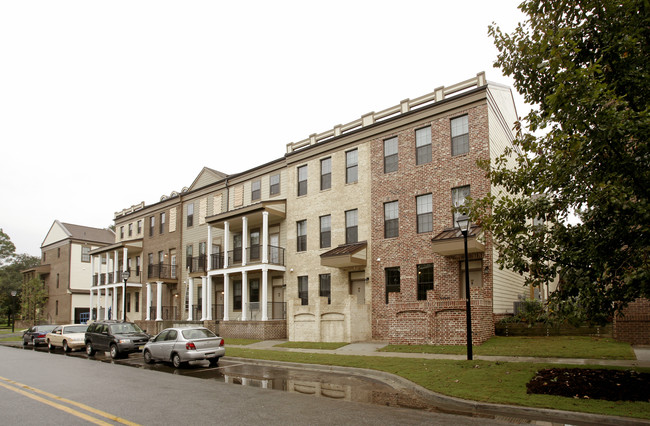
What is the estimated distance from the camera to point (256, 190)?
30.7 meters

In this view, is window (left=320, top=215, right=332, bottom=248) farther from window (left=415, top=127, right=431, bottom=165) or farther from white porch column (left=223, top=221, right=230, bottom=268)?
white porch column (left=223, top=221, right=230, bottom=268)

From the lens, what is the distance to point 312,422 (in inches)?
315

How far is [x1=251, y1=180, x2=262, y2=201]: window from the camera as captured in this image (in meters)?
30.5

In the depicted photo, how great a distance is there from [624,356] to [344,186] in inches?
594

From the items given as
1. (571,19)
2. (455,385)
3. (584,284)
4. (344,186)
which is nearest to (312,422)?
(455,385)

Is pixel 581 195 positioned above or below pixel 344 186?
below

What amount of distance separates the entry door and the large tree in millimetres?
13384

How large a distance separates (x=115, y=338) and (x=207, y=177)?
1721 centimetres

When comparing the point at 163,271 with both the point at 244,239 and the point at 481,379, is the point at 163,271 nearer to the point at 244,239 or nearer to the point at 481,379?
the point at 244,239

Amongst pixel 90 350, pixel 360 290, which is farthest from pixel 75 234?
pixel 360 290

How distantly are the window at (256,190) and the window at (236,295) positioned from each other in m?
5.78

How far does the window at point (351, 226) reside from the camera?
79.3 feet

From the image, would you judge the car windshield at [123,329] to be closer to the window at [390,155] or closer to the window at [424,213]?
the window at [424,213]

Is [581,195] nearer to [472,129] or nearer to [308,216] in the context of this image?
[472,129]
